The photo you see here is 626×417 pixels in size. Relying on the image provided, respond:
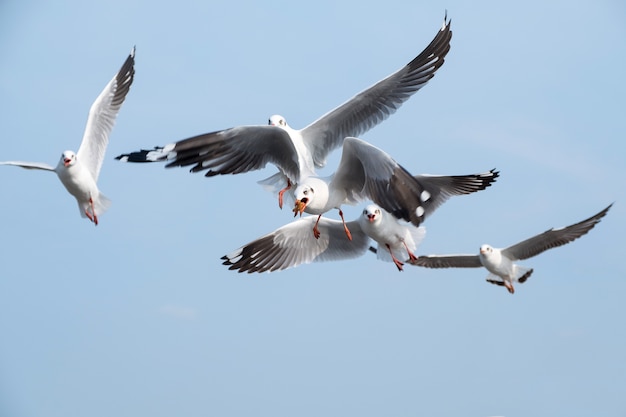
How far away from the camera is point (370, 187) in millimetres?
7695

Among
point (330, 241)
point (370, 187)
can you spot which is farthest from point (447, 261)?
point (370, 187)

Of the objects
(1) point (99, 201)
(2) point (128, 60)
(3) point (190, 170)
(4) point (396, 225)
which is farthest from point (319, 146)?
(2) point (128, 60)

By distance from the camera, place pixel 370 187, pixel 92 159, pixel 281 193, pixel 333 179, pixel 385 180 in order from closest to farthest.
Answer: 1. pixel 385 180
2. pixel 370 187
3. pixel 333 179
4. pixel 281 193
5. pixel 92 159

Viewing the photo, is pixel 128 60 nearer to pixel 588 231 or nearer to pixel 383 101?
pixel 383 101

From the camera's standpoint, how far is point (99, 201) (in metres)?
10.5

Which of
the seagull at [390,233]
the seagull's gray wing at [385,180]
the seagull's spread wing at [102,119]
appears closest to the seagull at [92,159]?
the seagull's spread wing at [102,119]

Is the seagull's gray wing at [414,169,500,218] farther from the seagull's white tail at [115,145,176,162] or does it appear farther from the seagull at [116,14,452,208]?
the seagull's white tail at [115,145,176,162]

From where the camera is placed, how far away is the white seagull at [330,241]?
9469 millimetres

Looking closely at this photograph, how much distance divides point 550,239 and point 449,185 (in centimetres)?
140

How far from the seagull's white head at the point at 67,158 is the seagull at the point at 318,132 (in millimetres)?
2071

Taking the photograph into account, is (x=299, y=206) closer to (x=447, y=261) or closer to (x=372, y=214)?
(x=372, y=214)

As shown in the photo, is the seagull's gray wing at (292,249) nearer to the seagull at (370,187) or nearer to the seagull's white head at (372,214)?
the seagull at (370,187)

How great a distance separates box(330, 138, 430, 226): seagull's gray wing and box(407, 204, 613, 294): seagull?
85.8 inches

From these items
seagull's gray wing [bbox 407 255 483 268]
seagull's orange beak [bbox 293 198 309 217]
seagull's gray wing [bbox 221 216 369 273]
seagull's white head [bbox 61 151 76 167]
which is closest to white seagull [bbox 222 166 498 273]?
seagull's gray wing [bbox 221 216 369 273]
